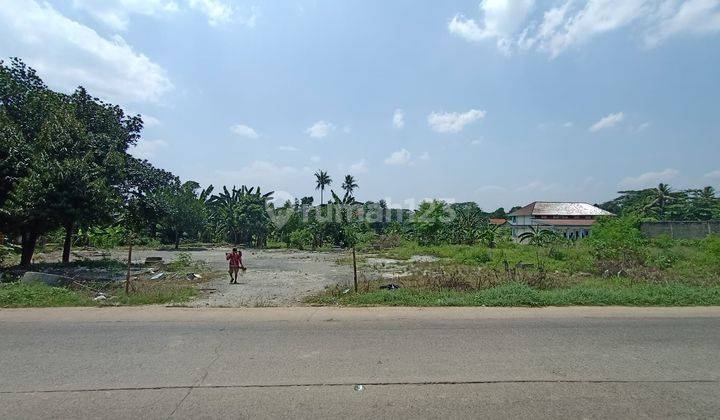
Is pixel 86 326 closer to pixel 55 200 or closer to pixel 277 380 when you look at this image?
pixel 277 380

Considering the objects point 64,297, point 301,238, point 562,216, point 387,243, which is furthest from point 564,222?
point 64,297

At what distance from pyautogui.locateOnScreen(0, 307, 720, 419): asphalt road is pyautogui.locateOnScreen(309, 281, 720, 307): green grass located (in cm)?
126

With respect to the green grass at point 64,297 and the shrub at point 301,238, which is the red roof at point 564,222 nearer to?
the shrub at point 301,238

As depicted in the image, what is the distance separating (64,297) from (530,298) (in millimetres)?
11990

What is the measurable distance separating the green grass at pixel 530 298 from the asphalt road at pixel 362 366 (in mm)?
1257

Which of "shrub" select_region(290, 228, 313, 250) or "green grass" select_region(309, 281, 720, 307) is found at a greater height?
"shrub" select_region(290, 228, 313, 250)

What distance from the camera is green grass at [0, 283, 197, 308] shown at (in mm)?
9742

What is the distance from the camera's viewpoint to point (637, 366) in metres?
5.17

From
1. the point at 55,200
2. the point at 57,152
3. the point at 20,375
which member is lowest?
the point at 20,375

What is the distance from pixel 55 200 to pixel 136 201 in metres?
7.04

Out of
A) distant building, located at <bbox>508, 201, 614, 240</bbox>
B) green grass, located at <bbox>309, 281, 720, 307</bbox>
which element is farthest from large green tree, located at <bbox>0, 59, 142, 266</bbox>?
distant building, located at <bbox>508, 201, 614, 240</bbox>

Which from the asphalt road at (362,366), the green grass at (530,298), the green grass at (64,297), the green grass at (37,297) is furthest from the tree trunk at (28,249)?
the green grass at (530,298)

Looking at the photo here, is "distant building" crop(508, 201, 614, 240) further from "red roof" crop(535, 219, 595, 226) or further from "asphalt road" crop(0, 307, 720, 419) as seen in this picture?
"asphalt road" crop(0, 307, 720, 419)

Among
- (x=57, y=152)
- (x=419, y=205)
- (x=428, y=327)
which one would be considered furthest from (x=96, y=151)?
(x=419, y=205)
